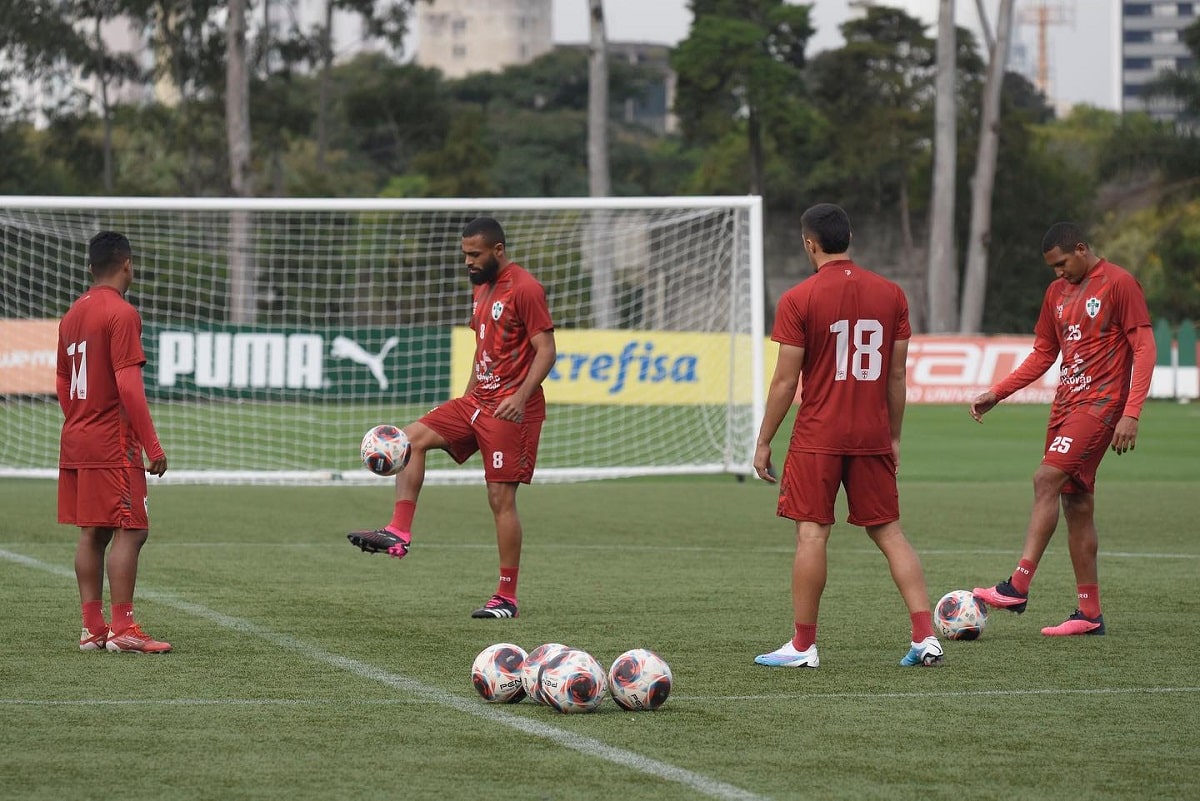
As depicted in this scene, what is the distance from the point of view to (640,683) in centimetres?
684

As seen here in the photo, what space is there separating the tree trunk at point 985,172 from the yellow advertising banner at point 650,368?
77.6 ft

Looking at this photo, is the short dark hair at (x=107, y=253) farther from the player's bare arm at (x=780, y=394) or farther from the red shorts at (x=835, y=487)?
the red shorts at (x=835, y=487)

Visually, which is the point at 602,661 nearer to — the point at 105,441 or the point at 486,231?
the point at 105,441

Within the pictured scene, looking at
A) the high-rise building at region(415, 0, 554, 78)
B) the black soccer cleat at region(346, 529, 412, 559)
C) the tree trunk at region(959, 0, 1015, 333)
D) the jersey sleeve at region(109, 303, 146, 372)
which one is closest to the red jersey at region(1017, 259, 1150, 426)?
the black soccer cleat at region(346, 529, 412, 559)

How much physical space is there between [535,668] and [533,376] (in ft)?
9.17

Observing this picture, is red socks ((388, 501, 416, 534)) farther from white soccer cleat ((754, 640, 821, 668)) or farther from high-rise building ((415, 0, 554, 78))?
high-rise building ((415, 0, 554, 78))

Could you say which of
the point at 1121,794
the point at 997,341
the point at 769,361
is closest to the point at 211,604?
the point at 1121,794

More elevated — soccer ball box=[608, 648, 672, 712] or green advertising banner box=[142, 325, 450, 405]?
green advertising banner box=[142, 325, 450, 405]

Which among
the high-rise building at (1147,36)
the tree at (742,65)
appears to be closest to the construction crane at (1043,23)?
the high-rise building at (1147,36)

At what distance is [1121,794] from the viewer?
5551mm

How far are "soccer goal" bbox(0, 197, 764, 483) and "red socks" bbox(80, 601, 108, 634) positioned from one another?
9758 mm

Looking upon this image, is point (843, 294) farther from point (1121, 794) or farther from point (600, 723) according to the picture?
point (1121, 794)

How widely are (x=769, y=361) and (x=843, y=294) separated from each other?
22478 millimetres

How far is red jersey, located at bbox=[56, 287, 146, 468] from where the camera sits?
819cm
